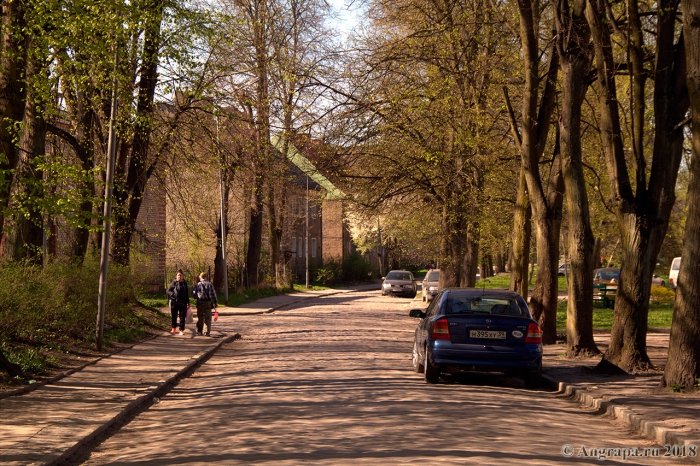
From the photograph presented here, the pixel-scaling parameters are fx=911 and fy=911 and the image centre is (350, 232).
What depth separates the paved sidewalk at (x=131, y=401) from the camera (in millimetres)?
8602

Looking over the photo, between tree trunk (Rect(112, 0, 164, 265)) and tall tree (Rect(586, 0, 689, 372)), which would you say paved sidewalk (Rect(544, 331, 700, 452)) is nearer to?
tall tree (Rect(586, 0, 689, 372))

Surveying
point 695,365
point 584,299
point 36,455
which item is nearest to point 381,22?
point 584,299

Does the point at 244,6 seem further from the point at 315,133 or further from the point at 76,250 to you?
the point at 76,250

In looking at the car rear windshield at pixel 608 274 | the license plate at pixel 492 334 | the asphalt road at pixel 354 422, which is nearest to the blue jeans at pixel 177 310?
the asphalt road at pixel 354 422

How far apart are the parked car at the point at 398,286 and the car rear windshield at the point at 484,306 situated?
4117 centimetres

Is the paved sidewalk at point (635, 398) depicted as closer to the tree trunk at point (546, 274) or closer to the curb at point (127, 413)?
the tree trunk at point (546, 274)

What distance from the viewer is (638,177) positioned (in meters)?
14.6

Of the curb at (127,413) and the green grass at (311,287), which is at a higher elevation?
the green grass at (311,287)

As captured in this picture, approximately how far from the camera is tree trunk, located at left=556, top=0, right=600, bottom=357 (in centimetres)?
1675

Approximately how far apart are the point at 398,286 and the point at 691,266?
144 ft

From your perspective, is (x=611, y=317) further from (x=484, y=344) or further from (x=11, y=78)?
(x=11, y=78)

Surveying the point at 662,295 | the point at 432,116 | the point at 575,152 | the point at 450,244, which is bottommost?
the point at 662,295

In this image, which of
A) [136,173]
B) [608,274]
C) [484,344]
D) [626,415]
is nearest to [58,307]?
[136,173]

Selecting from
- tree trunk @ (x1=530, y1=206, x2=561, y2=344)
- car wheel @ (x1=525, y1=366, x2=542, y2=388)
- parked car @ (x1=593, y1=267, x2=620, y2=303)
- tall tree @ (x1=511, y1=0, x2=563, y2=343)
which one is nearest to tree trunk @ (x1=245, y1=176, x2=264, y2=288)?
parked car @ (x1=593, y1=267, x2=620, y2=303)
